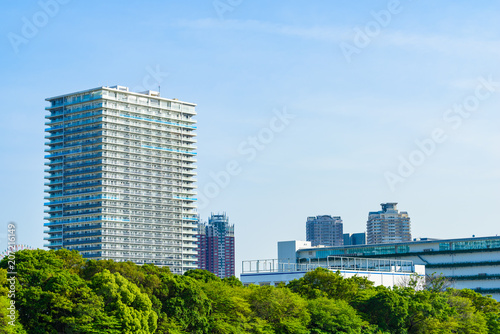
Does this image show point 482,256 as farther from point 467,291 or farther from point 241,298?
point 241,298

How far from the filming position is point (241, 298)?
236 ft

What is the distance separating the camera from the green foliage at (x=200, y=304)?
59156 millimetres

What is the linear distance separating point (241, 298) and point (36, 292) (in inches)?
831

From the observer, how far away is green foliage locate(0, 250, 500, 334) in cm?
5916

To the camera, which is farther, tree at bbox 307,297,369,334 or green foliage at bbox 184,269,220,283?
green foliage at bbox 184,269,220,283

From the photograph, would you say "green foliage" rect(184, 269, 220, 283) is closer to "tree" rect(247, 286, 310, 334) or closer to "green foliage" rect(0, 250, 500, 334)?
"green foliage" rect(0, 250, 500, 334)

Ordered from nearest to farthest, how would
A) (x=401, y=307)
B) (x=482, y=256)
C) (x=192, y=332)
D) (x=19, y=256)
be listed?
(x=19, y=256) → (x=192, y=332) → (x=401, y=307) → (x=482, y=256)

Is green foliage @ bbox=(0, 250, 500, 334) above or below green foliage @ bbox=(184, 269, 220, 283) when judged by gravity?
below

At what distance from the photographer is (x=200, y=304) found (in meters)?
68.4

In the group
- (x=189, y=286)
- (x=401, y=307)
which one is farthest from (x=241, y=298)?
(x=401, y=307)

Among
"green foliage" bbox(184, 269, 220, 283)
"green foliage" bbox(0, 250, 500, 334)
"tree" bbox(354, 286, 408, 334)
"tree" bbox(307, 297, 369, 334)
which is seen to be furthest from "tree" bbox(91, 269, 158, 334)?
"tree" bbox(354, 286, 408, 334)

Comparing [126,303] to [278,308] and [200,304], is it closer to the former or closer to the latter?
[200,304]

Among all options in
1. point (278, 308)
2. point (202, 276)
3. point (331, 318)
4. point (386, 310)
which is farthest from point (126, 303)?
point (386, 310)

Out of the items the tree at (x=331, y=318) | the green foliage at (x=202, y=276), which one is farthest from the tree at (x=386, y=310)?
the green foliage at (x=202, y=276)
